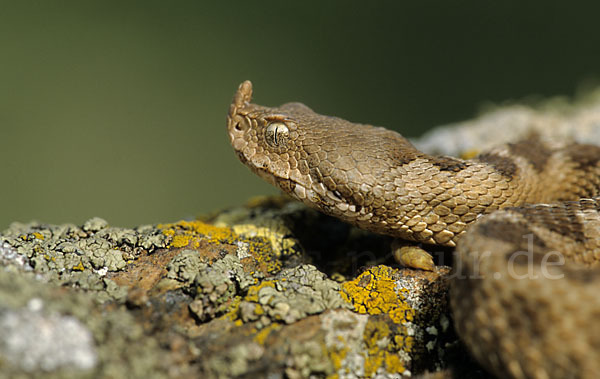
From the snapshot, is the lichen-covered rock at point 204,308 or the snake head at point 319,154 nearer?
the lichen-covered rock at point 204,308

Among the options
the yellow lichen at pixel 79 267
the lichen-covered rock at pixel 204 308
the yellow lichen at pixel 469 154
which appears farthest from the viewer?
the yellow lichen at pixel 469 154

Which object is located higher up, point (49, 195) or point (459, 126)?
point (49, 195)

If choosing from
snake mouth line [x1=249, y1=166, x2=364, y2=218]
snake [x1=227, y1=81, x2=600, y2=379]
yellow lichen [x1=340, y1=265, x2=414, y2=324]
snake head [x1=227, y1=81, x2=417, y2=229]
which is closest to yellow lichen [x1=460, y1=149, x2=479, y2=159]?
snake [x1=227, y1=81, x2=600, y2=379]

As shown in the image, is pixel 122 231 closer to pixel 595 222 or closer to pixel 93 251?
pixel 93 251

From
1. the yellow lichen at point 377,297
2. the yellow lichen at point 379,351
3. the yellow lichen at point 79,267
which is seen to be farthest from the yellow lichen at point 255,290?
the yellow lichen at point 79,267

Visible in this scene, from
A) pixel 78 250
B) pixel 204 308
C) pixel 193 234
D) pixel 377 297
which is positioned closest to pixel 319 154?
pixel 193 234

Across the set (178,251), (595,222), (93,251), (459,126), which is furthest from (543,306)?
(459,126)

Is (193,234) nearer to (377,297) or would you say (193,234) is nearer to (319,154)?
(319,154)

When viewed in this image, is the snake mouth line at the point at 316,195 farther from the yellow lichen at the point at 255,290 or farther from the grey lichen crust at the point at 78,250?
the grey lichen crust at the point at 78,250
